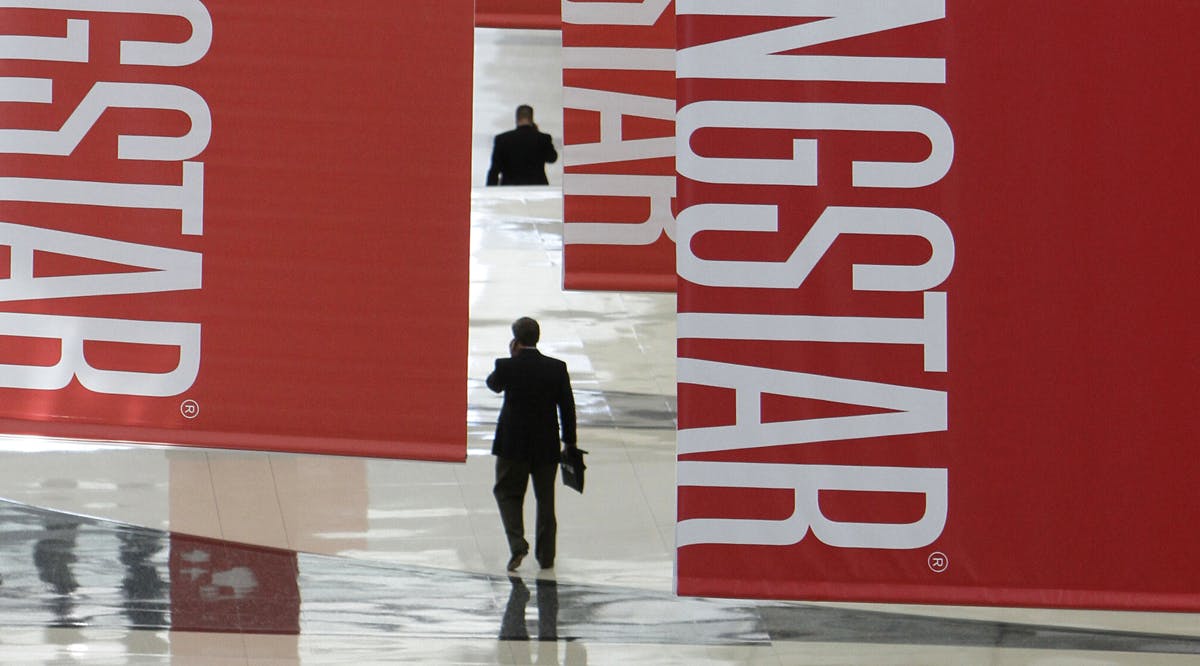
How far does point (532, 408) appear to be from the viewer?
8266mm

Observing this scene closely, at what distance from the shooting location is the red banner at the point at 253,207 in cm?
462

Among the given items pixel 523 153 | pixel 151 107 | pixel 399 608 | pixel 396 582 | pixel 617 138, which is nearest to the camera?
pixel 151 107

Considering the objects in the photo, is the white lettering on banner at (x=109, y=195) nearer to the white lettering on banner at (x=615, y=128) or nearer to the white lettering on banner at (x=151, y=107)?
the white lettering on banner at (x=151, y=107)

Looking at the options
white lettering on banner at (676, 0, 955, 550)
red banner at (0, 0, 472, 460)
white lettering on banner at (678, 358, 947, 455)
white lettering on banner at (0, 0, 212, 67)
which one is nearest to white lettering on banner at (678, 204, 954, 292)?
white lettering on banner at (676, 0, 955, 550)

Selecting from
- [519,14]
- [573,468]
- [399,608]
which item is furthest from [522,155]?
[399,608]

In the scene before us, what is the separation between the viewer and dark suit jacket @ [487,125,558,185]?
14523 mm

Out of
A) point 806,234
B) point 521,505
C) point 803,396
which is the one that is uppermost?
point 806,234

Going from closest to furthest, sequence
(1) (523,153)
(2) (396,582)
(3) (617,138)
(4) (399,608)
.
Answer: (3) (617,138)
(4) (399,608)
(2) (396,582)
(1) (523,153)

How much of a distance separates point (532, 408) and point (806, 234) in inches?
177

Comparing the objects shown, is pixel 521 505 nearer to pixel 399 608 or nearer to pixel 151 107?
pixel 399 608

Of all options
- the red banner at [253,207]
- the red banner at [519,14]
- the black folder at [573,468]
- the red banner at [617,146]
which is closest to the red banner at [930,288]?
the red banner at [253,207]

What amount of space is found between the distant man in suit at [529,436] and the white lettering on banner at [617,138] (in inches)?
56.4

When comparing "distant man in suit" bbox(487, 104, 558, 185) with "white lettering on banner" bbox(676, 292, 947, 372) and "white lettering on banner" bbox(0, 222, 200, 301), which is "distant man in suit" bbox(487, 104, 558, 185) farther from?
"white lettering on banner" bbox(676, 292, 947, 372)

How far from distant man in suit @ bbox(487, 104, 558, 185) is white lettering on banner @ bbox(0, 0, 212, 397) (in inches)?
378
